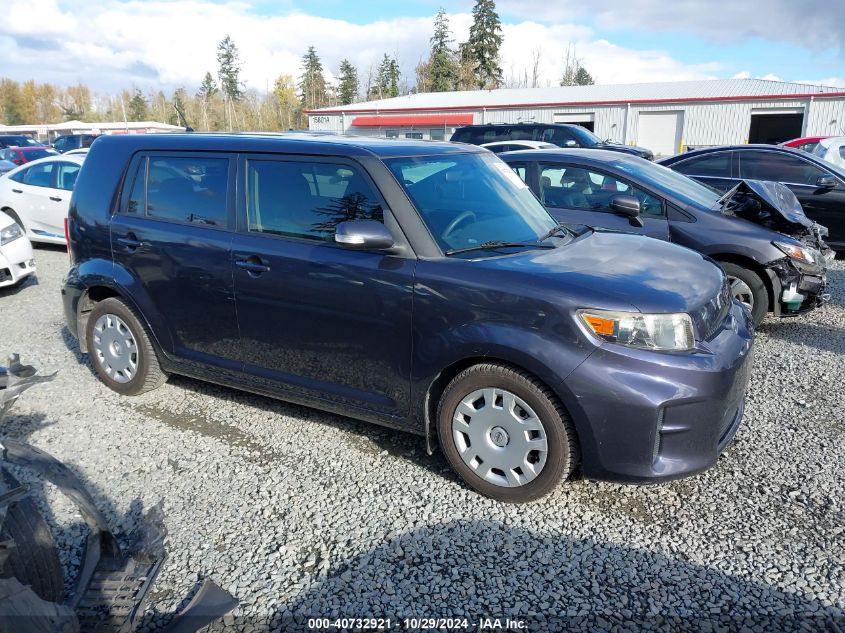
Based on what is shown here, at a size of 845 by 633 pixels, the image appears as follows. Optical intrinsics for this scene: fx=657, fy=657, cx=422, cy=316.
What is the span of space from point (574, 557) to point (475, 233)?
180cm

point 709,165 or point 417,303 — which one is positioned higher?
point 709,165

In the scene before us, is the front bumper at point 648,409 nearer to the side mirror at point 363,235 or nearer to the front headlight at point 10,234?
the side mirror at point 363,235

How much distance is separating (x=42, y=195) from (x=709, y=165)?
10414mm

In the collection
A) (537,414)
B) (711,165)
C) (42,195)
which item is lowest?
(537,414)

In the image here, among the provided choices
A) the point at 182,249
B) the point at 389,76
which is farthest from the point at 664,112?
the point at 389,76

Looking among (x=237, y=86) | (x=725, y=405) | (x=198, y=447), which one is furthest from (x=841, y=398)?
(x=237, y=86)

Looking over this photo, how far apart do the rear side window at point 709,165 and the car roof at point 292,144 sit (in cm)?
625

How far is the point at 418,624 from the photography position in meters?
2.67

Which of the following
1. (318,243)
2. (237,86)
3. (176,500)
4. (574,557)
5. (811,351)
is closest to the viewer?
(574,557)

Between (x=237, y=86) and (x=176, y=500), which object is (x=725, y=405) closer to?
(x=176, y=500)

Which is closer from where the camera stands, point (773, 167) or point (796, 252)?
point (796, 252)

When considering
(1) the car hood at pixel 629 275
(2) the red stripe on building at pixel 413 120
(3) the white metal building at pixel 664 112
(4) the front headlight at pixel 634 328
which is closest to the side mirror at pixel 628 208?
(1) the car hood at pixel 629 275

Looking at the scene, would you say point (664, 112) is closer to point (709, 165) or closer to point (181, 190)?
point (709, 165)

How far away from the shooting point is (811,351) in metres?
5.80
